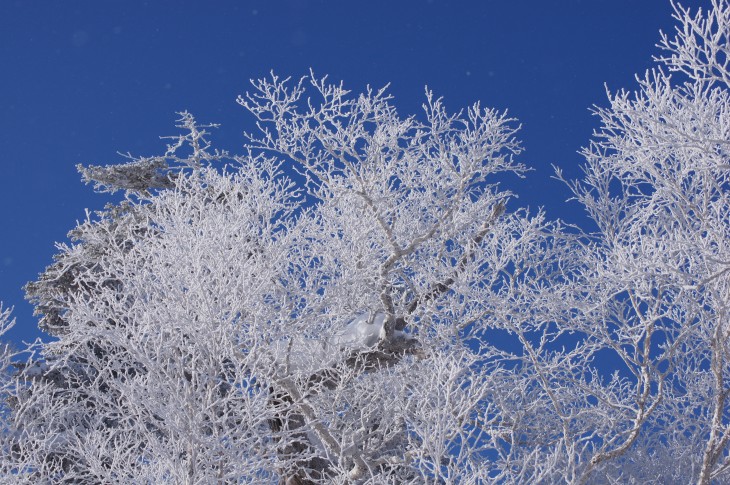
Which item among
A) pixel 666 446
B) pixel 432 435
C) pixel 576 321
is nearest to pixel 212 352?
pixel 432 435

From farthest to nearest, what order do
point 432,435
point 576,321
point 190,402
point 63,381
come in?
point 63,381 < point 576,321 < point 190,402 < point 432,435

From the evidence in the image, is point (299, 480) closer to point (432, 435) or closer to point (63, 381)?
point (432, 435)

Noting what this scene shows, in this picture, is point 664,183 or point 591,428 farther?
point 591,428

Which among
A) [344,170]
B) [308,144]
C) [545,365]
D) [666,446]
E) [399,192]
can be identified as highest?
[308,144]

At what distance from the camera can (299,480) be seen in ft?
34.1

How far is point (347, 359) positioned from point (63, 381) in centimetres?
625

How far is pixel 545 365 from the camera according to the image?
10.5m

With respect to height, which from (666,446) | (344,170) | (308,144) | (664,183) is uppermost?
(308,144)

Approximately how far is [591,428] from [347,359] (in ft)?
13.9

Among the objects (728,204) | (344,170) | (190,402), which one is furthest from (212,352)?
(728,204)

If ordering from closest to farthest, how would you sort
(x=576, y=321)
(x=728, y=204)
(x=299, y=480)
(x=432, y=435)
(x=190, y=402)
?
(x=432, y=435), (x=190, y=402), (x=728, y=204), (x=576, y=321), (x=299, y=480)

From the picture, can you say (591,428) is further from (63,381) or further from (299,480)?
(63,381)

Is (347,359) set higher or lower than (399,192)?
lower

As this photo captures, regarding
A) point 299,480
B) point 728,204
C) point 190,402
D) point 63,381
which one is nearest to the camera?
point 190,402
